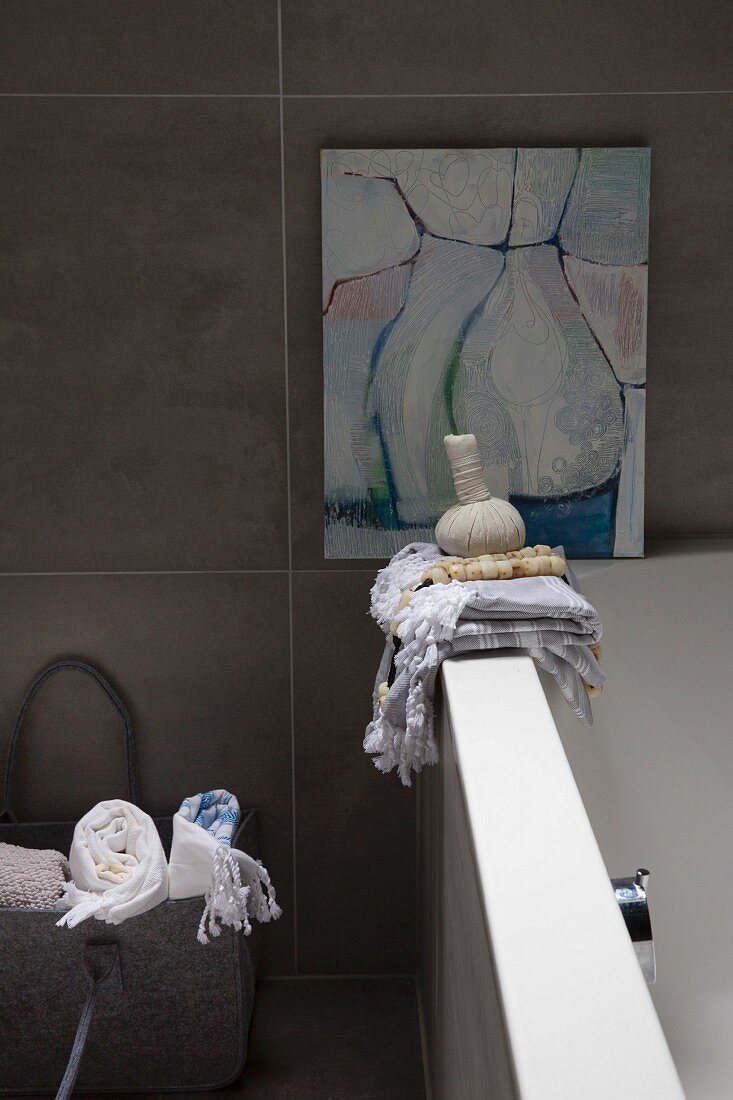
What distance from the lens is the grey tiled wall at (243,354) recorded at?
1.47 m

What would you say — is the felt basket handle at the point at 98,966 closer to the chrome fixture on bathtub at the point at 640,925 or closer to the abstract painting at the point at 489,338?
the abstract painting at the point at 489,338

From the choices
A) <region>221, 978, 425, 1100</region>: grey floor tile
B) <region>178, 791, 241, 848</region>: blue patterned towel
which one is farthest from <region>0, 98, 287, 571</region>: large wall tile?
<region>221, 978, 425, 1100</region>: grey floor tile

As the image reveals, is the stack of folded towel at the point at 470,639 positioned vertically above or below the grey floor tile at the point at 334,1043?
above

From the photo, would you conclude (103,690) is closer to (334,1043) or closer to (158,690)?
(158,690)

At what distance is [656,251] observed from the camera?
1533 millimetres

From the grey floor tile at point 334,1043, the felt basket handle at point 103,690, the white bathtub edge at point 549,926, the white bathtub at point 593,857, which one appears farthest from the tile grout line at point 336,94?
the grey floor tile at point 334,1043

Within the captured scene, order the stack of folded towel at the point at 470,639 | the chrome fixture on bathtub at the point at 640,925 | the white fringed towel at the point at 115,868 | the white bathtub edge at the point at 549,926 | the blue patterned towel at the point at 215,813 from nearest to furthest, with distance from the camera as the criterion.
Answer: the white bathtub edge at the point at 549,926, the chrome fixture on bathtub at the point at 640,925, the stack of folded towel at the point at 470,639, the white fringed towel at the point at 115,868, the blue patterned towel at the point at 215,813

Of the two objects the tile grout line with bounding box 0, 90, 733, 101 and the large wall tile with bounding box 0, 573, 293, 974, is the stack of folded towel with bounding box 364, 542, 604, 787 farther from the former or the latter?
the tile grout line with bounding box 0, 90, 733, 101

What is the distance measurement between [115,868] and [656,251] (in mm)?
1216

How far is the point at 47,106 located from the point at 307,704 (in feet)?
3.33

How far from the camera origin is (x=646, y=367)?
1.55m

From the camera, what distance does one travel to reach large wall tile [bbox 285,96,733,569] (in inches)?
58.5

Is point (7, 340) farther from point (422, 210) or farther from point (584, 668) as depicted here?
point (584, 668)

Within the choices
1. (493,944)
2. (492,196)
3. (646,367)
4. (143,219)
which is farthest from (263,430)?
(493,944)
